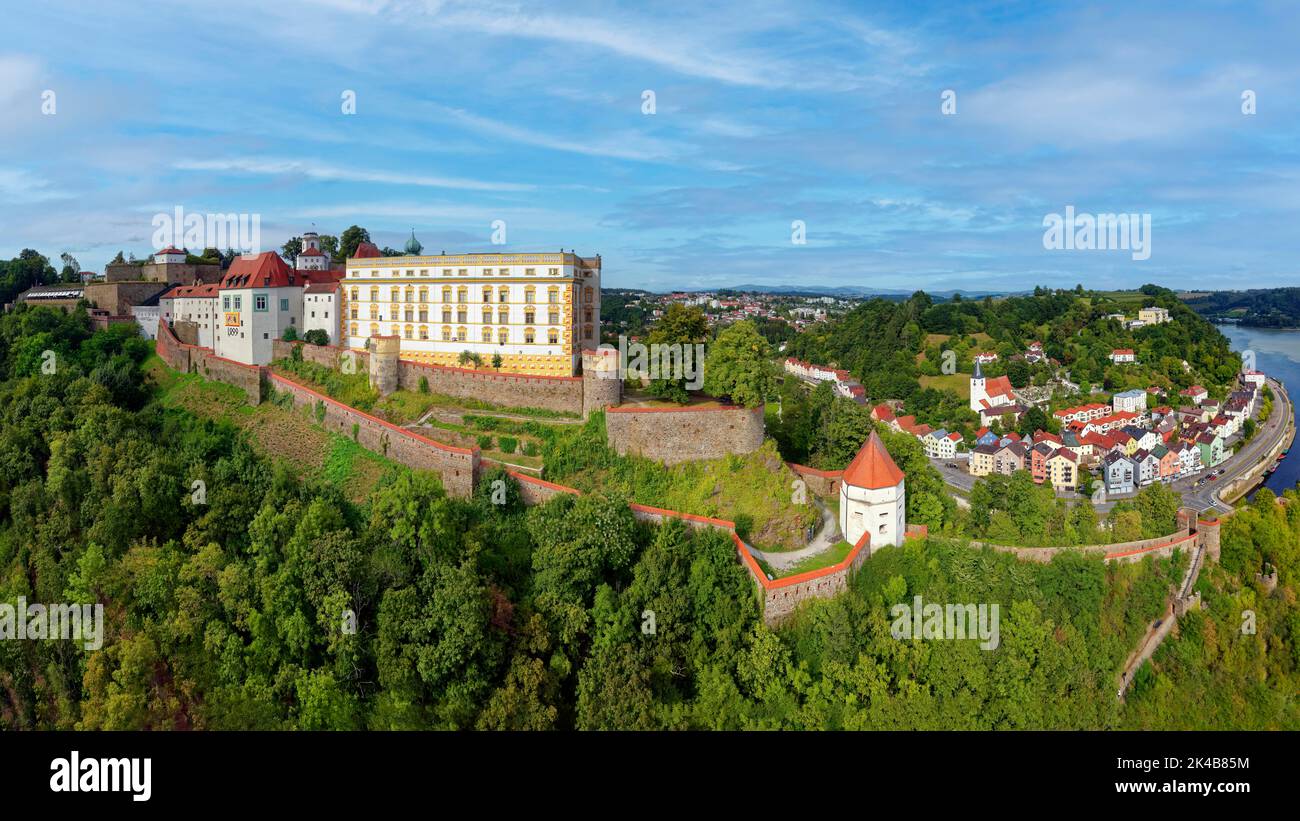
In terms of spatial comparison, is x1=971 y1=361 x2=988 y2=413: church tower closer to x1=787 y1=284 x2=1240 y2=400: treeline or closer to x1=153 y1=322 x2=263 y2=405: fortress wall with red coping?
x1=787 y1=284 x2=1240 y2=400: treeline

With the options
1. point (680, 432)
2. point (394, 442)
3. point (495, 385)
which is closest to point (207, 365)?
point (394, 442)

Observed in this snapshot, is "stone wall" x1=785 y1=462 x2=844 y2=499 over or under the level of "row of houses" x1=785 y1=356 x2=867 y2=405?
under

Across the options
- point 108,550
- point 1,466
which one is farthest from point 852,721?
point 1,466

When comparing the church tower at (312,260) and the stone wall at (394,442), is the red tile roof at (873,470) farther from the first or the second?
the church tower at (312,260)

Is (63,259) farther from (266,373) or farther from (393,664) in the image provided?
(393,664)

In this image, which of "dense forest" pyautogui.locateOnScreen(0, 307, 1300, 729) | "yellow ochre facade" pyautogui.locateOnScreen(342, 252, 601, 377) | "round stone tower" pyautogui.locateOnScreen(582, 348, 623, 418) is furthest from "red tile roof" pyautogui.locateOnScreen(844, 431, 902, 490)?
"yellow ochre facade" pyautogui.locateOnScreen(342, 252, 601, 377)

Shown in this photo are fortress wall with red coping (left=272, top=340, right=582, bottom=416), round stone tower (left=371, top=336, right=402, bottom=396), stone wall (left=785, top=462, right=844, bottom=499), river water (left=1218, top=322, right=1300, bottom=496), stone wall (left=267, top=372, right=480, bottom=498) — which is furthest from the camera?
river water (left=1218, top=322, right=1300, bottom=496)

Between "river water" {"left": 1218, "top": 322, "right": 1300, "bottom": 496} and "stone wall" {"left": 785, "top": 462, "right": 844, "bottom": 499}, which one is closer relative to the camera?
"stone wall" {"left": 785, "top": 462, "right": 844, "bottom": 499}
